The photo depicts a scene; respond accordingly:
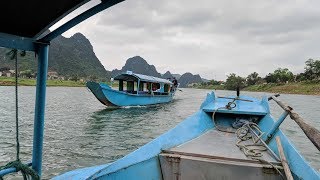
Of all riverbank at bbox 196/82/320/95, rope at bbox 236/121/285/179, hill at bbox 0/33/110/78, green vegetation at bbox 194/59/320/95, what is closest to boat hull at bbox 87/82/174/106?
rope at bbox 236/121/285/179

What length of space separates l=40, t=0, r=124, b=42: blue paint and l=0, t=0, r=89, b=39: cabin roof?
71mm

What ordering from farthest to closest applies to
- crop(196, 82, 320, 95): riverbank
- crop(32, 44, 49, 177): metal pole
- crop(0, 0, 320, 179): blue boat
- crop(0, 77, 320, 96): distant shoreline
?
crop(196, 82, 320, 95): riverbank, crop(0, 77, 320, 96): distant shoreline, crop(32, 44, 49, 177): metal pole, crop(0, 0, 320, 179): blue boat

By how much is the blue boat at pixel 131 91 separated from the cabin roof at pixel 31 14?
21593mm

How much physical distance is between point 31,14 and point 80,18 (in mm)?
389

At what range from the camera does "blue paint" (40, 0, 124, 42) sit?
7.87 ft

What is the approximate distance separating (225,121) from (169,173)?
13.1ft

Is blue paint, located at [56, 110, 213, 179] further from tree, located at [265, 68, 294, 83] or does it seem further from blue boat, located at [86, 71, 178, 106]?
tree, located at [265, 68, 294, 83]

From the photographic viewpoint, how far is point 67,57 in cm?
14238

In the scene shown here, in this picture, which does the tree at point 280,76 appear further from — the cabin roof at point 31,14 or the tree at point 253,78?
the cabin roof at point 31,14

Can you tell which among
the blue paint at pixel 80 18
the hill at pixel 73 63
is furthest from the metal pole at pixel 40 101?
the hill at pixel 73 63

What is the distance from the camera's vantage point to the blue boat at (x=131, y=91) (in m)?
24.6

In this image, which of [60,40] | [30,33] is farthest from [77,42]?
[30,33]

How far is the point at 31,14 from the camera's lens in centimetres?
251

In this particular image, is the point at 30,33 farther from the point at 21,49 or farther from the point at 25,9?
the point at 25,9
